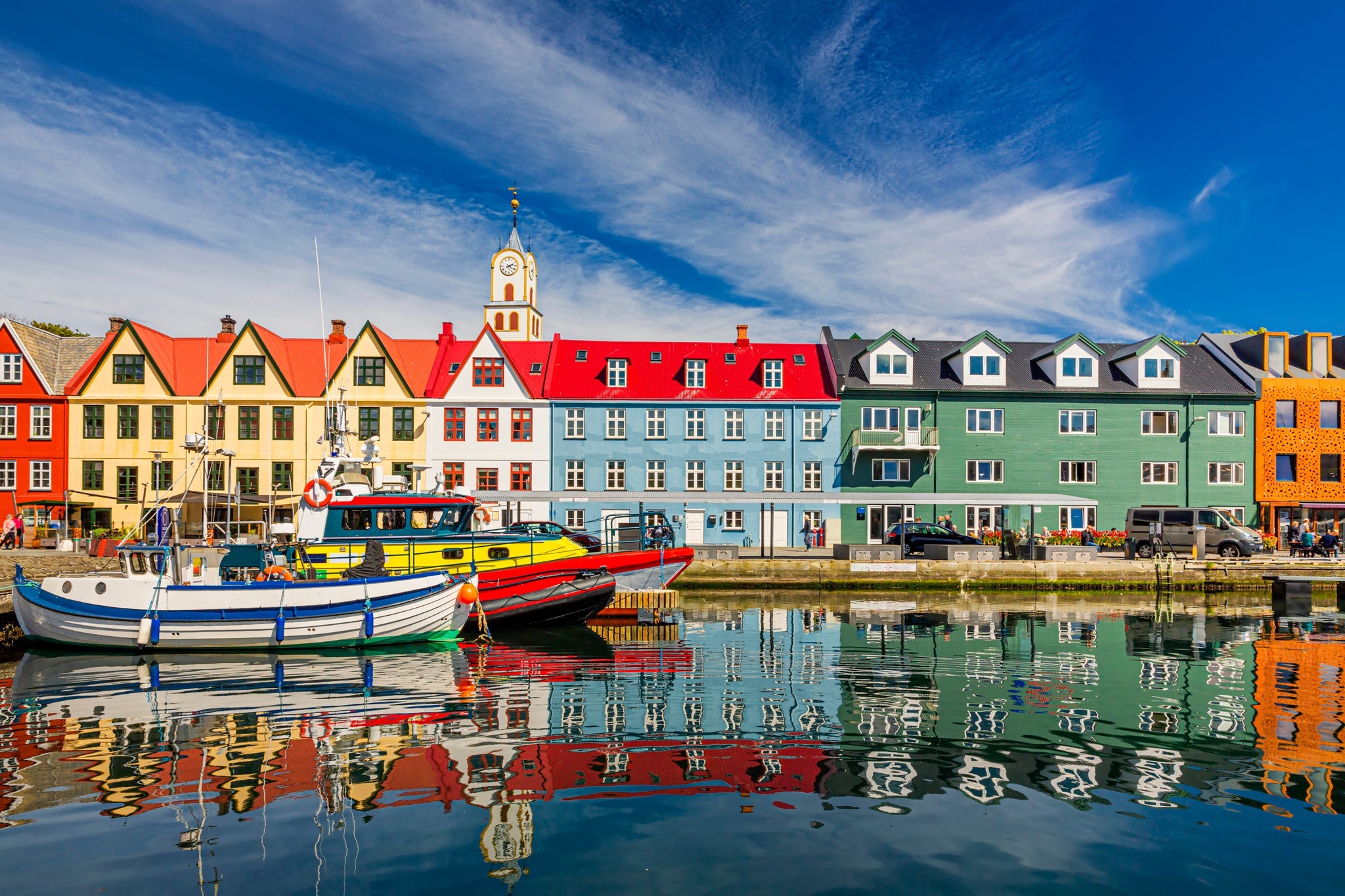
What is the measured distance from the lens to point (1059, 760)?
10961 millimetres

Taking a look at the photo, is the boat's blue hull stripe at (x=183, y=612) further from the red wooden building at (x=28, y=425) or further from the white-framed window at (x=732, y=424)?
Result: the white-framed window at (x=732, y=424)

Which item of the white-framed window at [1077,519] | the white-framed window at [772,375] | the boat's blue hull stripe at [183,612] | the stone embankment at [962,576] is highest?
the white-framed window at [772,375]

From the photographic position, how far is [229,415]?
43875 mm

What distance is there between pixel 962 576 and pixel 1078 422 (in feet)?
57.0

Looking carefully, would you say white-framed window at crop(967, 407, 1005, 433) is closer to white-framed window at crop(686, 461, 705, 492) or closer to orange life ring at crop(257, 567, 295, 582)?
white-framed window at crop(686, 461, 705, 492)

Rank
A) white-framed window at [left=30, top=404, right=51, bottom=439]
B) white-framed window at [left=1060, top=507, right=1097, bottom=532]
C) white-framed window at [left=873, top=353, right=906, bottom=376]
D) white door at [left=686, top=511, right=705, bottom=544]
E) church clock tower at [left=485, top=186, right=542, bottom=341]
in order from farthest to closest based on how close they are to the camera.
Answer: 1. church clock tower at [left=485, top=186, right=542, bottom=341]
2. white-framed window at [left=873, top=353, right=906, bottom=376]
3. white-framed window at [left=1060, top=507, right=1097, bottom=532]
4. white door at [left=686, top=511, right=705, bottom=544]
5. white-framed window at [left=30, top=404, right=51, bottom=439]

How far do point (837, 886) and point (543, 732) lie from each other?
600cm

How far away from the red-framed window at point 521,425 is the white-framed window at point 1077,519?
2895 cm

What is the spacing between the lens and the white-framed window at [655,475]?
4488 cm

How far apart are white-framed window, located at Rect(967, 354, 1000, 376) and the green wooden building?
0.24ft

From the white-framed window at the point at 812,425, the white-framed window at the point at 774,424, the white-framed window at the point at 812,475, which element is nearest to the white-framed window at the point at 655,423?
the white-framed window at the point at 774,424

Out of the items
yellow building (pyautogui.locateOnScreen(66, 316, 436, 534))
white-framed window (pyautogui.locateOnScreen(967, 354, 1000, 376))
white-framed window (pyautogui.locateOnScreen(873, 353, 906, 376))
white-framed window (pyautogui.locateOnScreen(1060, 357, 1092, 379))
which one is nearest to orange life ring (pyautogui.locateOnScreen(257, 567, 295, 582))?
yellow building (pyautogui.locateOnScreen(66, 316, 436, 534))

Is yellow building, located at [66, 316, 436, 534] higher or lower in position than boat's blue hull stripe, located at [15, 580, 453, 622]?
higher

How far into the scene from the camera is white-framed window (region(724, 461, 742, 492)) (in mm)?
44906
